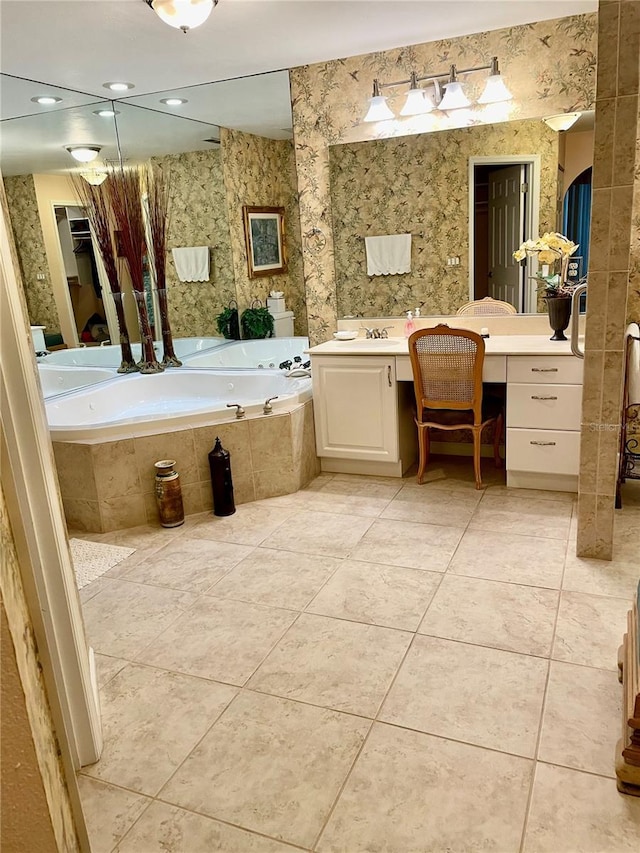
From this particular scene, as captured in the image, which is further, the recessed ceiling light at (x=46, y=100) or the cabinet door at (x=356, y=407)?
the recessed ceiling light at (x=46, y=100)

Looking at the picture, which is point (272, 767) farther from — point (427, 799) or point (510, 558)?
point (510, 558)

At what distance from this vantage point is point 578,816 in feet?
5.08

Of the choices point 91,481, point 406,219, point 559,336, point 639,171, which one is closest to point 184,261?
point 406,219

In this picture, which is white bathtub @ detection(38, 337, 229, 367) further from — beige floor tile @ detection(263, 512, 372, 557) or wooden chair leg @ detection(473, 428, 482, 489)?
wooden chair leg @ detection(473, 428, 482, 489)

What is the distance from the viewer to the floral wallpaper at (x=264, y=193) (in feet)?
13.8

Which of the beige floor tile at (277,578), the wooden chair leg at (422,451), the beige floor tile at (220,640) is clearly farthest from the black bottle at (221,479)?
the wooden chair leg at (422,451)

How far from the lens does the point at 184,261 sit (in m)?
4.63

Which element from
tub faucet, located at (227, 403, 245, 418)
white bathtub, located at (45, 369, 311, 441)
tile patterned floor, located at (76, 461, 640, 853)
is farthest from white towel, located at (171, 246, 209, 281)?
tile patterned floor, located at (76, 461, 640, 853)

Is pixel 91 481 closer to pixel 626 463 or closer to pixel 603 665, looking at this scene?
pixel 603 665

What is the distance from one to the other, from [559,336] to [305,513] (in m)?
1.70

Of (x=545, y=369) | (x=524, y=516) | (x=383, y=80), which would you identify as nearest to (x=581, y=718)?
(x=524, y=516)

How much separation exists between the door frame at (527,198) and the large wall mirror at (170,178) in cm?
115

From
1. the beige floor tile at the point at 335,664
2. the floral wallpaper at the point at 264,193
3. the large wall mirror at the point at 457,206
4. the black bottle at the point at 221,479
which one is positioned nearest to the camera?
the beige floor tile at the point at 335,664

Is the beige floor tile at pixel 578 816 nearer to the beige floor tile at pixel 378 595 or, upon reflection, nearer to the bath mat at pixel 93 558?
the beige floor tile at pixel 378 595
